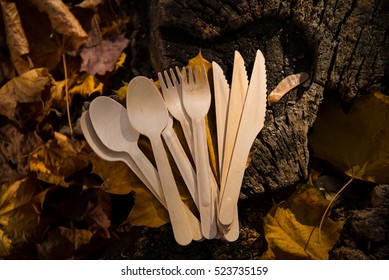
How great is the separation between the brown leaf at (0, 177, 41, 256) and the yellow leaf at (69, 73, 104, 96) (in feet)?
0.89

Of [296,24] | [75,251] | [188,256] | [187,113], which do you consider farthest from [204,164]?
[75,251]

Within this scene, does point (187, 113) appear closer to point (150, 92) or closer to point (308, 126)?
point (150, 92)

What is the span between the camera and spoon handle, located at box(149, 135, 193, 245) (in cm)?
86

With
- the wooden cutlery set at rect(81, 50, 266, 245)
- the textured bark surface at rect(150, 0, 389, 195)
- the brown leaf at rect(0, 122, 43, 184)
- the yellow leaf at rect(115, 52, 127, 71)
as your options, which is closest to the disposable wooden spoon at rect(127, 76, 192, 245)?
the wooden cutlery set at rect(81, 50, 266, 245)

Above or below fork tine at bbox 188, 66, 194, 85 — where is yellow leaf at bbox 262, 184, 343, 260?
below

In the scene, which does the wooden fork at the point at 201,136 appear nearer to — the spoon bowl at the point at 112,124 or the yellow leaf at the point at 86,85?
the spoon bowl at the point at 112,124

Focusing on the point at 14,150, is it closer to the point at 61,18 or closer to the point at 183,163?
the point at 61,18

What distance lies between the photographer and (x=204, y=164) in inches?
33.8

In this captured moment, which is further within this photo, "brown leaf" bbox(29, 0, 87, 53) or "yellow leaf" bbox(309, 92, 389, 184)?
"brown leaf" bbox(29, 0, 87, 53)

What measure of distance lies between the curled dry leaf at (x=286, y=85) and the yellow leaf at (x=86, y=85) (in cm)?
43

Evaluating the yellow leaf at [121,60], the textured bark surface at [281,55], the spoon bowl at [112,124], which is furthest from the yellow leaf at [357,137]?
the yellow leaf at [121,60]

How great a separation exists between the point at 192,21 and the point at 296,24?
21cm

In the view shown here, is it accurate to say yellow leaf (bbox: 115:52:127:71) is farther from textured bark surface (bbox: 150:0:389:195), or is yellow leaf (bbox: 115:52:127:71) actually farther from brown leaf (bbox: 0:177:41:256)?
brown leaf (bbox: 0:177:41:256)

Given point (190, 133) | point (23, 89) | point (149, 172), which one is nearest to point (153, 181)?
point (149, 172)
